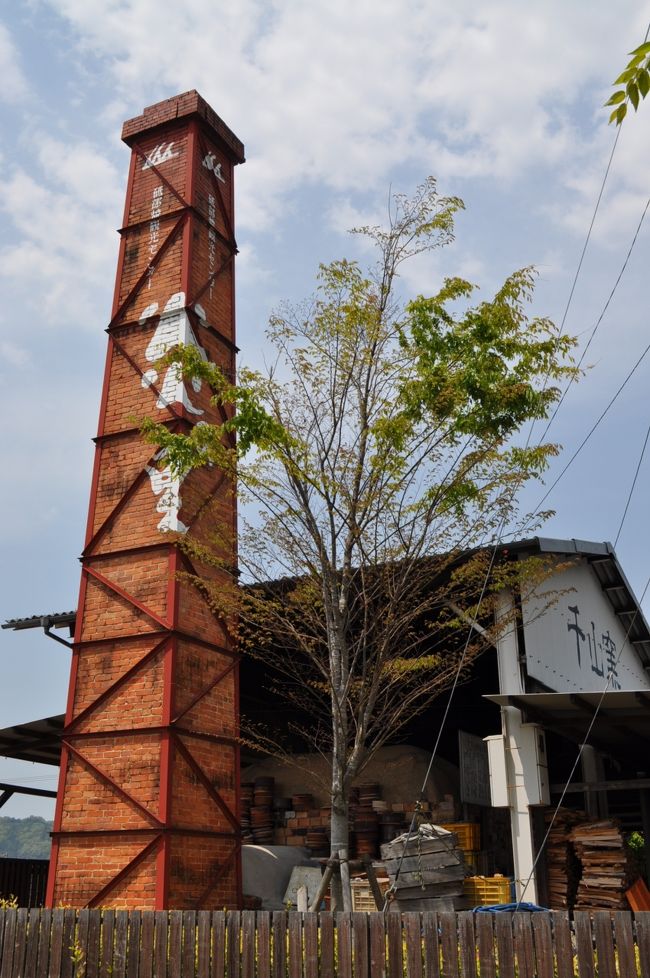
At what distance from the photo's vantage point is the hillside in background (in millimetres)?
139500

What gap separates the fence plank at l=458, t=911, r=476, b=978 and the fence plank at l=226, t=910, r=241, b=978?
2.08m

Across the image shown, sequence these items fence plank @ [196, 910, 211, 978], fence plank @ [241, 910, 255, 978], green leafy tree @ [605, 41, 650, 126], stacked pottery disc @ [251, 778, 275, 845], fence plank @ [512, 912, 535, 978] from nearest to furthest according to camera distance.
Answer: green leafy tree @ [605, 41, 650, 126], fence plank @ [512, 912, 535, 978], fence plank @ [241, 910, 255, 978], fence plank @ [196, 910, 211, 978], stacked pottery disc @ [251, 778, 275, 845]

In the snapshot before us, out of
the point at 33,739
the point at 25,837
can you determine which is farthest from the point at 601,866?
the point at 25,837

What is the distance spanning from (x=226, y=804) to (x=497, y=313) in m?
8.30

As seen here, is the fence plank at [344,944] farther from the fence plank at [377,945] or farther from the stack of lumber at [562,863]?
→ the stack of lumber at [562,863]

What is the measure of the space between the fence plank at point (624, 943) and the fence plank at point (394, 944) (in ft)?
5.86

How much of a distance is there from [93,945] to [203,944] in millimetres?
1265

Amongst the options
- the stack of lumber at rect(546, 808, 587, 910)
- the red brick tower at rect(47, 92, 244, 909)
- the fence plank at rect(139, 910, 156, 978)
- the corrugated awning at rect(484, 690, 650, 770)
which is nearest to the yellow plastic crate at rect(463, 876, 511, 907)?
the stack of lumber at rect(546, 808, 587, 910)

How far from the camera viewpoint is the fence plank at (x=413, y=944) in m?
7.91

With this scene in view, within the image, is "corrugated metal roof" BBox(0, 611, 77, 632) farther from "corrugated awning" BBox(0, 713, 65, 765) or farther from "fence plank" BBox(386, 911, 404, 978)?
"fence plank" BBox(386, 911, 404, 978)

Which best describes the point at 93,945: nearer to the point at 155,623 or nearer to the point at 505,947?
the point at 505,947

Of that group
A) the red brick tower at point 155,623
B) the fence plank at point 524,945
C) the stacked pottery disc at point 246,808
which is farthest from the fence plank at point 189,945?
the stacked pottery disc at point 246,808

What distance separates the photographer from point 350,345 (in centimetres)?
1176

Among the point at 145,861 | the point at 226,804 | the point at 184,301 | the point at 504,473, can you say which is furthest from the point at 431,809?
the point at 184,301
